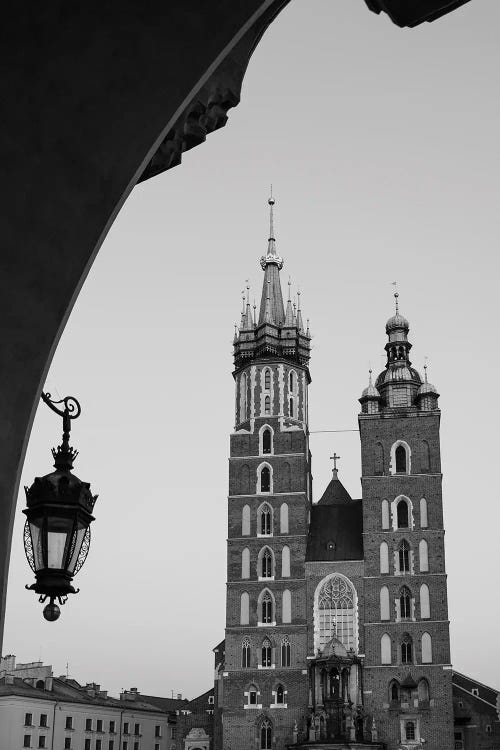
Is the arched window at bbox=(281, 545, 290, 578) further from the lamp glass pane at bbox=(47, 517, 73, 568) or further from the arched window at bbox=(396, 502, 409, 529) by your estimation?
the lamp glass pane at bbox=(47, 517, 73, 568)

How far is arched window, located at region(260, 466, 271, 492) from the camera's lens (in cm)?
6500

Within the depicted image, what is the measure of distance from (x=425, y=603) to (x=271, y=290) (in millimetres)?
24872

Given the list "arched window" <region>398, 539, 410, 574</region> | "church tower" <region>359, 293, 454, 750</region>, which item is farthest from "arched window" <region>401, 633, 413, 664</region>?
"arched window" <region>398, 539, 410, 574</region>

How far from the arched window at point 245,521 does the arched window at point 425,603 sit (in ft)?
35.2

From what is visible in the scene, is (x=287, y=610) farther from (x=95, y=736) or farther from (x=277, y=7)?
(x=277, y=7)

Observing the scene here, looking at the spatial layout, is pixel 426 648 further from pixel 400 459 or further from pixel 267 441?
pixel 267 441

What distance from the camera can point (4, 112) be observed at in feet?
9.37

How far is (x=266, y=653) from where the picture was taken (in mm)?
61094

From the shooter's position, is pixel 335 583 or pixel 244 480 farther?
pixel 244 480

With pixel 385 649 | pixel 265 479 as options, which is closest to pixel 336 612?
pixel 385 649

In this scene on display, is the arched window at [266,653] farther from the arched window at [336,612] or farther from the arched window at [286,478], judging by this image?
the arched window at [286,478]

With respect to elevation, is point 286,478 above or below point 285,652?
above

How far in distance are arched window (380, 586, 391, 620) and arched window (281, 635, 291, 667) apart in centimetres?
555

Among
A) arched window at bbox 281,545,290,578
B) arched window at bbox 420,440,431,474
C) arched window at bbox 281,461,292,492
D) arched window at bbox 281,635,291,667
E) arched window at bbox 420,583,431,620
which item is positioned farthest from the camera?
arched window at bbox 281,461,292,492
